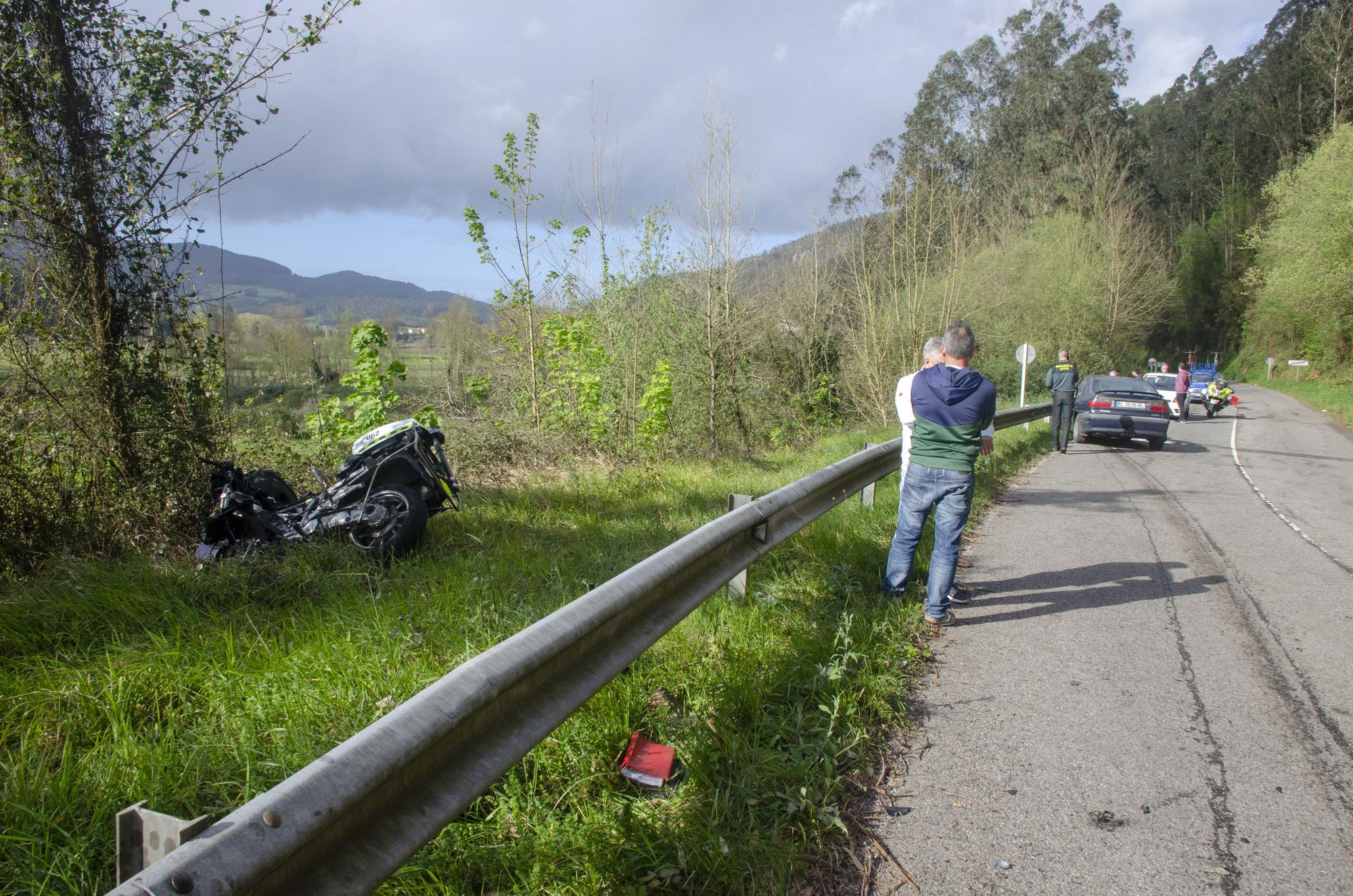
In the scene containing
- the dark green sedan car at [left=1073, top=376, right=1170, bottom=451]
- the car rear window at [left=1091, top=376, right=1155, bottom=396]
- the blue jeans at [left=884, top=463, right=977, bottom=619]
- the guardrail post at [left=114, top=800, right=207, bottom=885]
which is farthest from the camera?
the car rear window at [left=1091, top=376, right=1155, bottom=396]

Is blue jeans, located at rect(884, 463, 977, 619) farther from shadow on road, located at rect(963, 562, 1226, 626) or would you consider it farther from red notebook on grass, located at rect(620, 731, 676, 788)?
red notebook on grass, located at rect(620, 731, 676, 788)

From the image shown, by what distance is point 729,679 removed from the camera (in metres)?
3.64

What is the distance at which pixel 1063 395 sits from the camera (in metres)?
16.2

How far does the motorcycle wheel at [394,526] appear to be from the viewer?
5.47 m

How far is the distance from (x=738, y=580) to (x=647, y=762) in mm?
1724

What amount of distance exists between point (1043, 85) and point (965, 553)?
65150 millimetres

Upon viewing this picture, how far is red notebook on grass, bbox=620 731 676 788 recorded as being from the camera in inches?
116

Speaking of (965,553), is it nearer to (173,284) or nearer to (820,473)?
(820,473)

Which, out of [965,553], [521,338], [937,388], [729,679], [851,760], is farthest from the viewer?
[521,338]

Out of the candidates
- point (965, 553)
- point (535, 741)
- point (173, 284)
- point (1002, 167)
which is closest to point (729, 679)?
point (535, 741)

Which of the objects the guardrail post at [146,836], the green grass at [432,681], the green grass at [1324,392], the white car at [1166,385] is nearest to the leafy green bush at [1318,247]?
the green grass at [1324,392]

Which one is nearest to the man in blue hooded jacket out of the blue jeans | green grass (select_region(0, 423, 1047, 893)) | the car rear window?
the blue jeans

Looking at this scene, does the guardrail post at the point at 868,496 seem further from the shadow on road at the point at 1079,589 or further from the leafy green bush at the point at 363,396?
the leafy green bush at the point at 363,396

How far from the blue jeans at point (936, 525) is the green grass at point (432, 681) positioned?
271 mm
